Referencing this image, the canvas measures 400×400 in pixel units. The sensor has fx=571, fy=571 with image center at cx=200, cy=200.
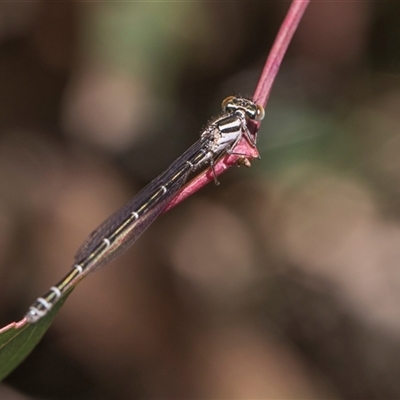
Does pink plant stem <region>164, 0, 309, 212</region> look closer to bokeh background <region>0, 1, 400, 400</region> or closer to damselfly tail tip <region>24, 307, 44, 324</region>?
damselfly tail tip <region>24, 307, 44, 324</region>

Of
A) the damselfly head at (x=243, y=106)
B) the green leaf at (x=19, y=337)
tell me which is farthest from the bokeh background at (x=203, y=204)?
the green leaf at (x=19, y=337)

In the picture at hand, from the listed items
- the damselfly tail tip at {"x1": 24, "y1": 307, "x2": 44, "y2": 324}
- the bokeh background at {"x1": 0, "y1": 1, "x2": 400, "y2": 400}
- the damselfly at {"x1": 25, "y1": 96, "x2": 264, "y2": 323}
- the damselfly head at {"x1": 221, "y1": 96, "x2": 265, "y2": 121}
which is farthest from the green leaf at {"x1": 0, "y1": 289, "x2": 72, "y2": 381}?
the bokeh background at {"x1": 0, "y1": 1, "x2": 400, "y2": 400}

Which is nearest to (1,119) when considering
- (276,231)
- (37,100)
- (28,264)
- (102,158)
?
(37,100)

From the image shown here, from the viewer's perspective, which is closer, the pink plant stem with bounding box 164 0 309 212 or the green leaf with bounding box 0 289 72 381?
the green leaf with bounding box 0 289 72 381

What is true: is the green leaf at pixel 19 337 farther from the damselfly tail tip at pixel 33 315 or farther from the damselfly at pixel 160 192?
the damselfly at pixel 160 192

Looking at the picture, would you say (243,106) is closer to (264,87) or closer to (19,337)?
(264,87)
